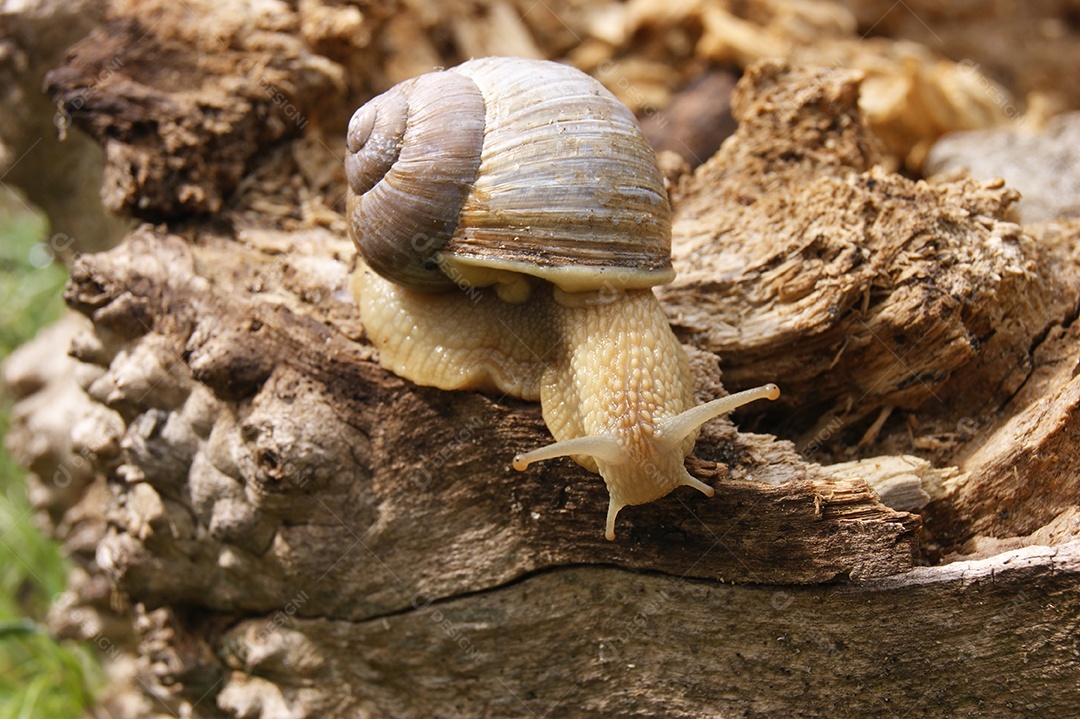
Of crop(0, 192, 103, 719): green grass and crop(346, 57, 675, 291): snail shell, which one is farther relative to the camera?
crop(0, 192, 103, 719): green grass

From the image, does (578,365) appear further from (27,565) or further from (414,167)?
(27,565)

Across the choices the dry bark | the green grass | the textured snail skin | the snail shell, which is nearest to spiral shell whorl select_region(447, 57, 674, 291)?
the snail shell

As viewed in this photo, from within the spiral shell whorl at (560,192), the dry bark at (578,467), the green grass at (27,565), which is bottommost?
the green grass at (27,565)

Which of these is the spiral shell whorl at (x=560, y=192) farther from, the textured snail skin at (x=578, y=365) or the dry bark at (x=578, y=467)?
the dry bark at (x=578, y=467)

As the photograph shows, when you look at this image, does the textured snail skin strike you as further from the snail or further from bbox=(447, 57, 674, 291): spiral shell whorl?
bbox=(447, 57, 674, 291): spiral shell whorl

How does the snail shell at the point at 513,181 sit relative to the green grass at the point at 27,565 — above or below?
above

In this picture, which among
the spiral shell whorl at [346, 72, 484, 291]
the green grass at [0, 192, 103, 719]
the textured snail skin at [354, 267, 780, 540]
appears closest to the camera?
the textured snail skin at [354, 267, 780, 540]

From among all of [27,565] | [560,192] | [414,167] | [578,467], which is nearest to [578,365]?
[578,467]

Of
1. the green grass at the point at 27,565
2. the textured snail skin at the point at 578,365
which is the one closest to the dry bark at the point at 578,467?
the textured snail skin at the point at 578,365

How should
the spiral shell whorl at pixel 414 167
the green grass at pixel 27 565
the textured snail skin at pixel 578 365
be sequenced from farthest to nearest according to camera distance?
the green grass at pixel 27 565 < the spiral shell whorl at pixel 414 167 < the textured snail skin at pixel 578 365
